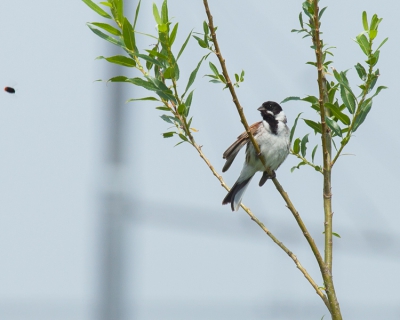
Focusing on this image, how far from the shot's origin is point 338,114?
168 centimetres

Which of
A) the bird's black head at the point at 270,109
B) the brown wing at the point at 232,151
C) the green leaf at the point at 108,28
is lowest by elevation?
the brown wing at the point at 232,151

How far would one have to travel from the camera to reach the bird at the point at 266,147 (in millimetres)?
3674

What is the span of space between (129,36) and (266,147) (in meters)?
2.14

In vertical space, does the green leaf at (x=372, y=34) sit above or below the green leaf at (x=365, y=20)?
below

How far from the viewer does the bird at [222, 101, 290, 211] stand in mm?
3674

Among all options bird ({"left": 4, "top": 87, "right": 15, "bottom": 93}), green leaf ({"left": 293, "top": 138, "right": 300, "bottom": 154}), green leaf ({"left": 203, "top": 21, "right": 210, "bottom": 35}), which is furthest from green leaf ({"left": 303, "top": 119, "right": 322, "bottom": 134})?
bird ({"left": 4, "top": 87, "right": 15, "bottom": 93})

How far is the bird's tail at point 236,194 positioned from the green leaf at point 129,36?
1971 millimetres

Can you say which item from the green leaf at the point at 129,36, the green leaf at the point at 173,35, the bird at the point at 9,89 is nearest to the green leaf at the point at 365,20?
the green leaf at the point at 173,35

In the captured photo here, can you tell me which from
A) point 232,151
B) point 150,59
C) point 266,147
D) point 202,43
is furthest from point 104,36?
point 266,147

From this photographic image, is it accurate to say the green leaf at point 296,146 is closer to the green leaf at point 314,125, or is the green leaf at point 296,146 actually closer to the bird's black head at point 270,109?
the green leaf at point 314,125

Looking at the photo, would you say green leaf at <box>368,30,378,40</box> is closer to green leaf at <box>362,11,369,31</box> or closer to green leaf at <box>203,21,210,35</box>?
green leaf at <box>362,11,369,31</box>

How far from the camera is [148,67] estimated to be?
174 cm

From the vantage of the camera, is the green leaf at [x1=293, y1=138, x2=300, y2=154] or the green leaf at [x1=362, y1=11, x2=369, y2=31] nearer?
the green leaf at [x1=362, y1=11, x2=369, y2=31]

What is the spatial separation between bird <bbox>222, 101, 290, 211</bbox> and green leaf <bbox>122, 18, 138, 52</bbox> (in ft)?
6.47
